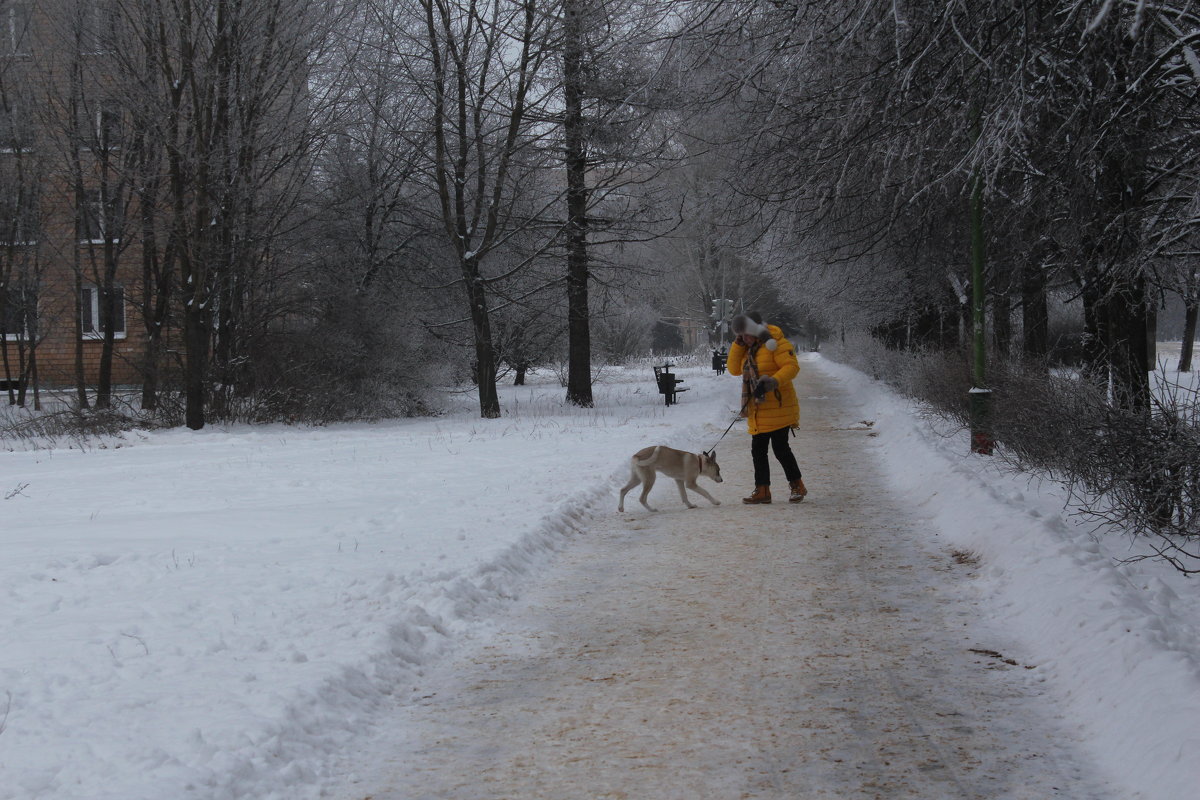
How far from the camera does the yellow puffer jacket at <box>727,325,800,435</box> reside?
32.7 ft

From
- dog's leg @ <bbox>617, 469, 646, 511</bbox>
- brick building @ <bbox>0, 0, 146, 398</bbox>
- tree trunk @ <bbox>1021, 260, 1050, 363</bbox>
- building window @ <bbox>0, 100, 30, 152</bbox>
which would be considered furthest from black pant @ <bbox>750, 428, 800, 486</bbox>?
building window @ <bbox>0, 100, 30, 152</bbox>

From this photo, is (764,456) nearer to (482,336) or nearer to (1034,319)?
(1034,319)

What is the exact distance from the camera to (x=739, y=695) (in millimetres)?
4625

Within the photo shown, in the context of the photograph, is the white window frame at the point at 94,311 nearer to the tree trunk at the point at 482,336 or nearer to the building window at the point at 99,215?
the building window at the point at 99,215

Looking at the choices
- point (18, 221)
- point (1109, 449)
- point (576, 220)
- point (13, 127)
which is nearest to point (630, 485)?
point (1109, 449)

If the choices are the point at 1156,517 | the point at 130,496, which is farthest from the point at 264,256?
the point at 1156,517

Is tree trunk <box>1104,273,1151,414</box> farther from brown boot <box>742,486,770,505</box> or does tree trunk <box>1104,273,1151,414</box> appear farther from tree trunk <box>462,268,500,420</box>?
tree trunk <box>462,268,500,420</box>

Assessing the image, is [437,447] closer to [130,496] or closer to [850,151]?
[130,496]

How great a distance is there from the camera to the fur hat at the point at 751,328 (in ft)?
32.4

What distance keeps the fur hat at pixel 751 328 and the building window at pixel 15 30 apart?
23.1m

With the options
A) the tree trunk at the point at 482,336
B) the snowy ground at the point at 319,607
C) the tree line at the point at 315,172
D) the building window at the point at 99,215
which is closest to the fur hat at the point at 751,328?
the snowy ground at the point at 319,607

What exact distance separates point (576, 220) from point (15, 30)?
15281mm

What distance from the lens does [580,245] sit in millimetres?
24031

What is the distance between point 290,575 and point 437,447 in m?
9.05
